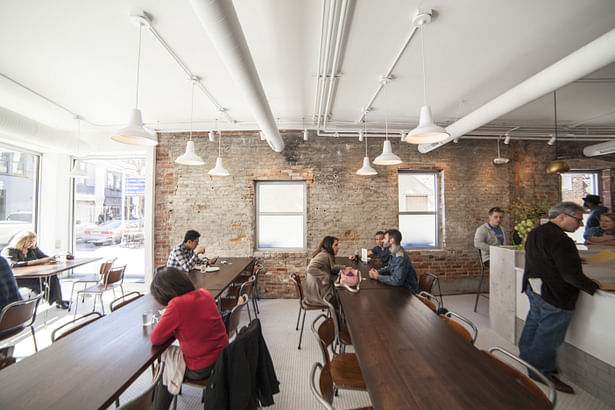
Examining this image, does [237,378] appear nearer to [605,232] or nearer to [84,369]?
[84,369]

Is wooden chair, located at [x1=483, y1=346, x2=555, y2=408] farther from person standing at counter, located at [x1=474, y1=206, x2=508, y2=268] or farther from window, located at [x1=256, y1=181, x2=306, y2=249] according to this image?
window, located at [x1=256, y1=181, x2=306, y2=249]

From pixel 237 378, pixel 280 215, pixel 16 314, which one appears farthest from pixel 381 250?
pixel 16 314

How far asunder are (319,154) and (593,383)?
4.71 metres

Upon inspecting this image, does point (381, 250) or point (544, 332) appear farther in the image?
point (381, 250)

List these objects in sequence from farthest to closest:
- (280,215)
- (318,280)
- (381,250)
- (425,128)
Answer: (280,215), (381,250), (318,280), (425,128)

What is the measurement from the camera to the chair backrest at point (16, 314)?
238 centimetres

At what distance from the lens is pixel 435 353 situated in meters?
1.54

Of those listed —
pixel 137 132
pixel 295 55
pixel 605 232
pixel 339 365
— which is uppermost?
pixel 295 55

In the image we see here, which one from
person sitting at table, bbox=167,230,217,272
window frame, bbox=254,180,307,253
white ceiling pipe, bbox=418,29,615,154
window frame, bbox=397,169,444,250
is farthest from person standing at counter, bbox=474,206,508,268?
person sitting at table, bbox=167,230,217,272

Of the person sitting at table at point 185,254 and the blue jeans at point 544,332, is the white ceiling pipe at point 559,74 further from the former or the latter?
the person sitting at table at point 185,254

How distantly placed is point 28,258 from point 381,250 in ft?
20.8

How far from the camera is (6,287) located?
2.66 metres

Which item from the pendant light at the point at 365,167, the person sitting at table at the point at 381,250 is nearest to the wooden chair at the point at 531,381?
the person sitting at table at the point at 381,250

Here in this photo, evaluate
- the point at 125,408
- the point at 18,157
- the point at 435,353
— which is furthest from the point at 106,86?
the point at 435,353
